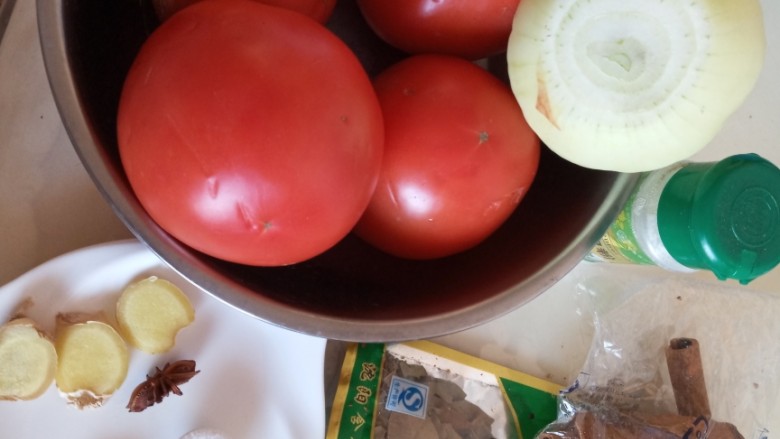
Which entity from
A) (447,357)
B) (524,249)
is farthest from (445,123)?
(447,357)

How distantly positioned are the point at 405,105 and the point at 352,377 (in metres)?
0.34

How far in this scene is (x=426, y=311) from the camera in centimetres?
54

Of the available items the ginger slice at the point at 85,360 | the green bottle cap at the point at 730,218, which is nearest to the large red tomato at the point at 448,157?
the green bottle cap at the point at 730,218

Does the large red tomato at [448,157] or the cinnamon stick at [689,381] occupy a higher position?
the large red tomato at [448,157]

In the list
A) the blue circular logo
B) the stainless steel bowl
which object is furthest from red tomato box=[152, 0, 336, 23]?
the blue circular logo

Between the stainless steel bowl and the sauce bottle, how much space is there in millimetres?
45

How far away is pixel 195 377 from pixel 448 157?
1.18ft

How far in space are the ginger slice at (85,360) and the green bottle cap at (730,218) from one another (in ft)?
1.77

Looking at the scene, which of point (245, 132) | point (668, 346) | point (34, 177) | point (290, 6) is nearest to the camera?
point (245, 132)

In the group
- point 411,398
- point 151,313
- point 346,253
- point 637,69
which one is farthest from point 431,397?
point 637,69

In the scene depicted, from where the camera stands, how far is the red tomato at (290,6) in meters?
0.53

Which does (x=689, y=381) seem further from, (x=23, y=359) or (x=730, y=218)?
(x=23, y=359)

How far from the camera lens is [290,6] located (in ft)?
1.76

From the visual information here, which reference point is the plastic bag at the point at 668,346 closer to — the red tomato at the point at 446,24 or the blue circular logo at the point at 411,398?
the blue circular logo at the point at 411,398
